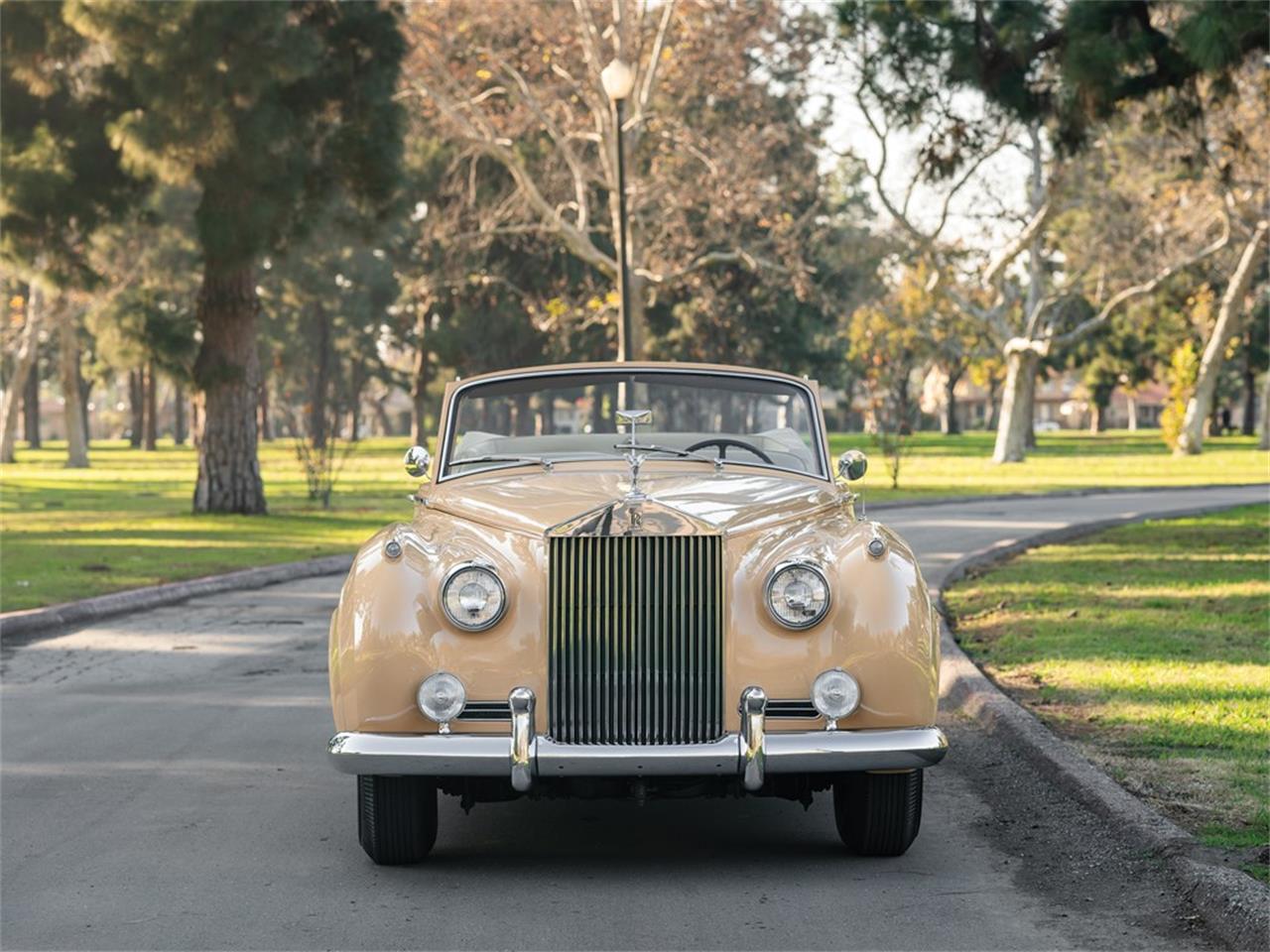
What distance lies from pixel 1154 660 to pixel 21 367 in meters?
48.9

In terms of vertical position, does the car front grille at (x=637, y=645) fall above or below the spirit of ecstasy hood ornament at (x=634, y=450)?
below

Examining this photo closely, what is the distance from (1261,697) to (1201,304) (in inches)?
2309

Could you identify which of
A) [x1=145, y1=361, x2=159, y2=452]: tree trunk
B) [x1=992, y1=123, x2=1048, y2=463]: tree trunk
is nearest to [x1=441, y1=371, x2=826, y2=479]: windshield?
[x1=992, y1=123, x2=1048, y2=463]: tree trunk

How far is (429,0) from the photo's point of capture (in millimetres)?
33188

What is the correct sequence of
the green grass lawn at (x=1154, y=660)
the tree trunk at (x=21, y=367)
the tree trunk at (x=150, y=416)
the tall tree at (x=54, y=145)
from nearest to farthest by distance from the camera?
the green grass lawn at (x=1154, y=660) < the tall tree at (x=54, y=145) < the tree trunk at (x=21, y=367) < the tree trunk at (x=150, y=416)

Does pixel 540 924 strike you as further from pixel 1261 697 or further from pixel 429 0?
pixel 429 0

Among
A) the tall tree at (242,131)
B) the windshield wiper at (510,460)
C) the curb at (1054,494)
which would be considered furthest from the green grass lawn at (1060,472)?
the windshield wiper at (510,460)

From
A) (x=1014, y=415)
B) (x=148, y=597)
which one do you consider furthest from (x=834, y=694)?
(x=1014, y=415)

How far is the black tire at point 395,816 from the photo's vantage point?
6.09 meters

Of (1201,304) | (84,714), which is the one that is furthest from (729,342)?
(84,714)

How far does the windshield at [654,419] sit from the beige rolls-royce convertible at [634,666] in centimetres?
146

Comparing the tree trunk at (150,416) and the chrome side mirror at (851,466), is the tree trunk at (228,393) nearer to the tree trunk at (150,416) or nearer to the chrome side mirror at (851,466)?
the chrome side mirror at (851,466)

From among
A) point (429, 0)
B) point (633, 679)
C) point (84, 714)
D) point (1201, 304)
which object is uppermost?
point (429, 0)

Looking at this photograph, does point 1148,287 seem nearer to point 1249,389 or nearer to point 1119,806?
point 1249,389
